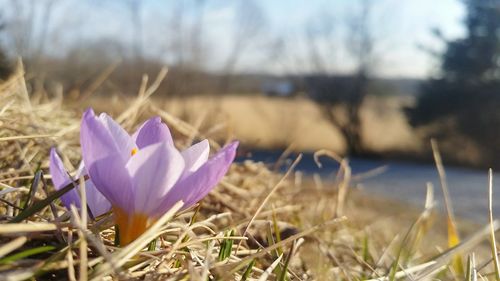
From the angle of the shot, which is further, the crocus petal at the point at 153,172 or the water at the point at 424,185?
the water at the point at 424,185

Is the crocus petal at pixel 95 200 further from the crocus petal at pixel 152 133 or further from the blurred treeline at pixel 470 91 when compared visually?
the blurred treeline at pixel 470 91

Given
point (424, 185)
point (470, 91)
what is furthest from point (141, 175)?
point (470, 91)

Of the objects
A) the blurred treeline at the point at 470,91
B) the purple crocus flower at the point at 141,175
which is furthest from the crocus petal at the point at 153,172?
the blurred treeline at the point at 470,91

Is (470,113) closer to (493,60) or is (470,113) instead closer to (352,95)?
(493,60)

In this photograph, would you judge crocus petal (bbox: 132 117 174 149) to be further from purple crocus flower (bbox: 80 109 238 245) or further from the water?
the water

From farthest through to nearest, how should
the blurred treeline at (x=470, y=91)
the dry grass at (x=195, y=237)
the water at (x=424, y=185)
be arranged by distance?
the blurred treeline at (x=470, y=91)
the water at (x=424, y=185)
the dry grass at (x=195, y=237)

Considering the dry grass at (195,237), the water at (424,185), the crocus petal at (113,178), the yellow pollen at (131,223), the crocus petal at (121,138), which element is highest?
the crocus petal at (121,138)

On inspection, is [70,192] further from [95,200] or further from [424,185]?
[424,185]
